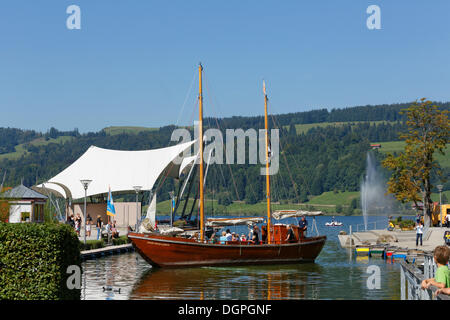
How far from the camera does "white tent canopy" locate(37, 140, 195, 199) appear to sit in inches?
2411

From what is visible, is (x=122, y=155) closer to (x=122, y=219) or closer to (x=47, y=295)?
(x=122, y=219)

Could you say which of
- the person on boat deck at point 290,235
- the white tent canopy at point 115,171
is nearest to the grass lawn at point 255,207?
the white tent canopy at point 115,171

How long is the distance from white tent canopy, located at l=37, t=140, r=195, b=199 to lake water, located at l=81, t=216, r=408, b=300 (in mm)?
24856

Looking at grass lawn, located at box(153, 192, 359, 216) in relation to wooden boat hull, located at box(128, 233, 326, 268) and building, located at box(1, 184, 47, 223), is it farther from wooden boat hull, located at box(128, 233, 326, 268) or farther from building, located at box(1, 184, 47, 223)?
wooden boat hull, located at box(128, 233, 326, 268)

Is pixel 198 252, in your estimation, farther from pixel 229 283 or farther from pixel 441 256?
pixel 441 256

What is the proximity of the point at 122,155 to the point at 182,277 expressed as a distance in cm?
4272

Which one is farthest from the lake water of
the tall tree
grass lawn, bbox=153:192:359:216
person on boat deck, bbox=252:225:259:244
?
grass lawn, bbox=153:192:359:216

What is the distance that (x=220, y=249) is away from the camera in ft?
108

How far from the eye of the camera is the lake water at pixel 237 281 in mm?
22641

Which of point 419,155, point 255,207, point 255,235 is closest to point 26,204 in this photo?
point 255,235

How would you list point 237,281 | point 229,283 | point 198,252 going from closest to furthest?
point 229,283 → point 237,281 → point 198,252

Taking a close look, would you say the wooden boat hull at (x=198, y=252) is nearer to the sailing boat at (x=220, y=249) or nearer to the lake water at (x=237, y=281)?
the sailing boat at (x=220, y=249)

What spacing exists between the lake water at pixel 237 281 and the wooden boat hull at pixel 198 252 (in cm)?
46

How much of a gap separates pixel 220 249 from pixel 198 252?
1.27m
